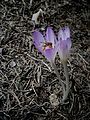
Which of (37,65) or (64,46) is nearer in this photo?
(64,46)

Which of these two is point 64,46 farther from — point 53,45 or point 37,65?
point 37,65

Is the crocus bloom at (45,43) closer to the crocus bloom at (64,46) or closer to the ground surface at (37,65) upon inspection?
the crocus bloom at (64,46)

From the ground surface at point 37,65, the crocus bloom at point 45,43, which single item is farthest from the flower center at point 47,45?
the ground surface at point 37,65

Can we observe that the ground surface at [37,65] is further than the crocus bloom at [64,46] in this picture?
Yes

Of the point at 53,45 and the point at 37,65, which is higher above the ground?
the point at 53,45

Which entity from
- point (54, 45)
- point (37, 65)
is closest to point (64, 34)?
point (54, 45)

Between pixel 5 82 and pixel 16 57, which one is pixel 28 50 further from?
pixel 5 82

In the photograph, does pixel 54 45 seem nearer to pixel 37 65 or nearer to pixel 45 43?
pixel 45 43

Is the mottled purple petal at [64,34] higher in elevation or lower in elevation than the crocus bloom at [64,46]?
higher

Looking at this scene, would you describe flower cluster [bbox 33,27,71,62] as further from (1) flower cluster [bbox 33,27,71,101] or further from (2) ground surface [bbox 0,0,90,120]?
(2) ground surface [bbox 0,0,90,120]

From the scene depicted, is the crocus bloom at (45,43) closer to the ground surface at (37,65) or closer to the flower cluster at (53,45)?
the flower cluster at (53,45)
